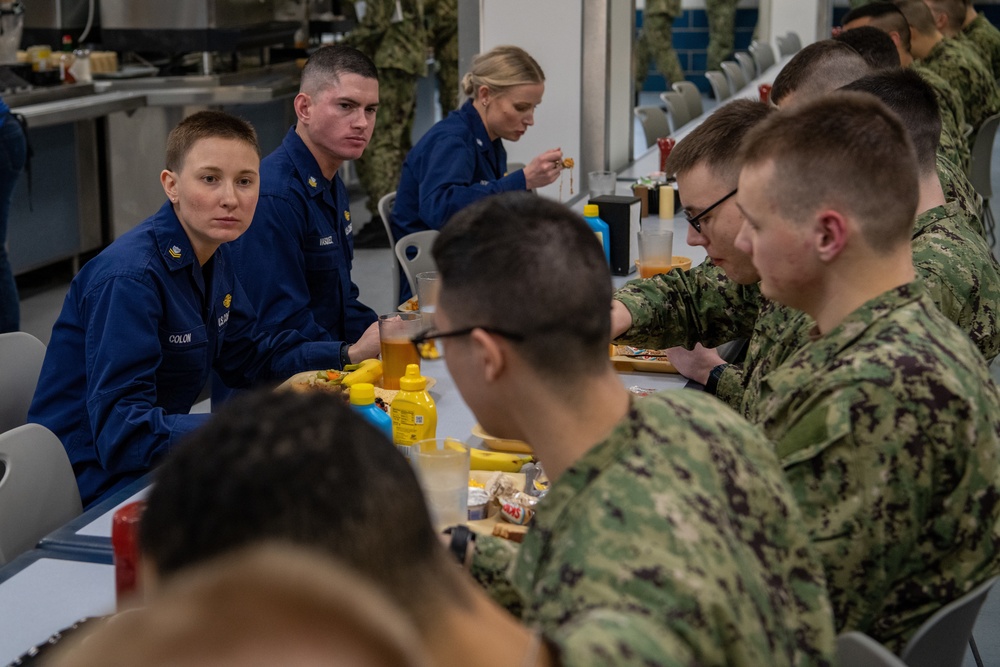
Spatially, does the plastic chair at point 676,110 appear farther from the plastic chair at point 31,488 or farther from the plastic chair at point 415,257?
the plastic chair at point 31,488

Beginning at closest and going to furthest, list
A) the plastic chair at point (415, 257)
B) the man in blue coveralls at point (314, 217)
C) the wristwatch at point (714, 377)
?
the wristwatch at point (714, 377) → the man in blue coveralls at point (314, 217) → the plastic chair at point (415, 257)

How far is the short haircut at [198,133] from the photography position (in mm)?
2676

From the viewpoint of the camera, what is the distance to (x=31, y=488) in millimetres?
2219

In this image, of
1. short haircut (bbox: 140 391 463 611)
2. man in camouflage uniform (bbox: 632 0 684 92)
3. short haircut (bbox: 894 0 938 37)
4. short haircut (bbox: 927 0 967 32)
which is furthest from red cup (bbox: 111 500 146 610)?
man in camouflage uniform (bbox: 632 0 684 92)

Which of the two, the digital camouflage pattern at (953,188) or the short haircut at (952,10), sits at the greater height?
the short haircut at (952,10)

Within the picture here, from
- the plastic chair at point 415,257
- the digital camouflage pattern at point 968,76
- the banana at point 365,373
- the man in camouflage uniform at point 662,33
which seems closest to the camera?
the banana at point 365,373

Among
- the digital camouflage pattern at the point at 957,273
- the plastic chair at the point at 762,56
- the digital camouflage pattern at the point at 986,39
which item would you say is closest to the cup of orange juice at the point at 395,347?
the digital camouflage pattern at the point at 957,273

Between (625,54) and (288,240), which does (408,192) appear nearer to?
(288,240)

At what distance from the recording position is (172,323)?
2553 millimetres

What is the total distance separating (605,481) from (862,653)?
1.63 ft

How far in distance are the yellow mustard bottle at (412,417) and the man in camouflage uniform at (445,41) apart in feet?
21.5

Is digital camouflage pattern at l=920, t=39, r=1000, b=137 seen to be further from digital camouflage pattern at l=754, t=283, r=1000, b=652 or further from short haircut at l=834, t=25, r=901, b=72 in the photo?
digital camouflage pattern at l=754, t=283, r=1000, b=652

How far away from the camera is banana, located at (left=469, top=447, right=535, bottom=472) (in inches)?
88.4

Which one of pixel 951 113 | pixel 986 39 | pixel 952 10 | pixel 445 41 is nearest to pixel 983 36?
pixel 986 39
